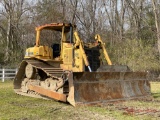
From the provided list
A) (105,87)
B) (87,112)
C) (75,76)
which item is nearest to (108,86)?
(105,87)

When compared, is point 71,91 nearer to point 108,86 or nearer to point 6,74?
point 108,86

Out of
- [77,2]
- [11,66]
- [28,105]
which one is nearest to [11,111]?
[28,105]

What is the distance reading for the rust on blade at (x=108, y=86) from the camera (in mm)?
9000

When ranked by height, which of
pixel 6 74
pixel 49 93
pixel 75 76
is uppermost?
pixel 75 76

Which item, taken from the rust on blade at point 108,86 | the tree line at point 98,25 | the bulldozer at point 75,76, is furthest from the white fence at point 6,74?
the rust on blade at point 108,86

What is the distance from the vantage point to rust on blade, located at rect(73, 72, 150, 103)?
9.00 meters

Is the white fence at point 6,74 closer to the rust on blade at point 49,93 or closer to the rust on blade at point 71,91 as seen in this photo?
the rust on blade at point 49,93

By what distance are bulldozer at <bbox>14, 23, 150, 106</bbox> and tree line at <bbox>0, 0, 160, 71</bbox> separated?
50.2 ft

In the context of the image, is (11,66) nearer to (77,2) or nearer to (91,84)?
(77,2)

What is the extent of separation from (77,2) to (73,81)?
28703 mm

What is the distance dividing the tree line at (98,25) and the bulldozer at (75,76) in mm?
15296

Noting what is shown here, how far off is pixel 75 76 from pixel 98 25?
29.3 metres

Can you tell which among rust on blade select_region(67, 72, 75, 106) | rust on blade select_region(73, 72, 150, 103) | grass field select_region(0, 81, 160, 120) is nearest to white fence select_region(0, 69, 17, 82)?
rust on blade select_region(73, 72, 150, 103)

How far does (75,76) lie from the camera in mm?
8922
